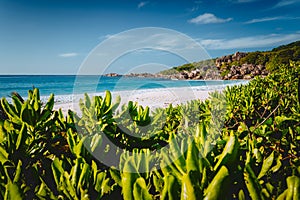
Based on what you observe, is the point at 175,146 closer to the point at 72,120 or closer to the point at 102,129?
the point at 102,129

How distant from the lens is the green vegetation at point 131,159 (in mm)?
664

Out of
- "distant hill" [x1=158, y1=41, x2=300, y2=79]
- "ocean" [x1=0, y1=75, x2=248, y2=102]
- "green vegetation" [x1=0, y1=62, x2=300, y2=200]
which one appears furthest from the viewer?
"distant hill" [x1=158, y1=41, x2=300, y2=79]

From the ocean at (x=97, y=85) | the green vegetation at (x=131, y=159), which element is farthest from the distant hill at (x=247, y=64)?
the green vegetation at (x=131, y=159)

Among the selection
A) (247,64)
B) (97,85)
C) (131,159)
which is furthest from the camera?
(247,64)

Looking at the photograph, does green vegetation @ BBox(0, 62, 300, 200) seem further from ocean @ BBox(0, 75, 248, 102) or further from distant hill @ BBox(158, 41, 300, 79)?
distant hill @ BBox(158, 41, 300, 79)

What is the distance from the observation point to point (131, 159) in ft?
2.41

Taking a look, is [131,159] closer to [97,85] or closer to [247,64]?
[97,85]

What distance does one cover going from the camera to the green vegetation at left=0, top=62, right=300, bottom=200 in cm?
66

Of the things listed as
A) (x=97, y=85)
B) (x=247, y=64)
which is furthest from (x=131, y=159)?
(x=247, y=64)

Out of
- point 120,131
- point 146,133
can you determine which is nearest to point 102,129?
point 120,131

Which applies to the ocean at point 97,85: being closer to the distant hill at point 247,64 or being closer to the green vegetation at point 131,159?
the green vegetation at point 131,159

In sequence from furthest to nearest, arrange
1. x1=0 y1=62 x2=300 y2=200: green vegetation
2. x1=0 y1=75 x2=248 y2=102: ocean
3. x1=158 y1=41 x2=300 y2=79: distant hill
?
x1=158 y1=41 x2=300 y2=79: distant hill, x1=0 y1=75 x2=248 y2=102: ocean, x1=0 y1=62 x2=300 y2=200: green vegetation

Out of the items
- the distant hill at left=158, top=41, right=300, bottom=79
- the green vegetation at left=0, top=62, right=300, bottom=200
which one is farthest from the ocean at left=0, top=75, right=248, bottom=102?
the distant hill at left=158, top=41, right=300, bottom=79

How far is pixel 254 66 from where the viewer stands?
2138 inches
